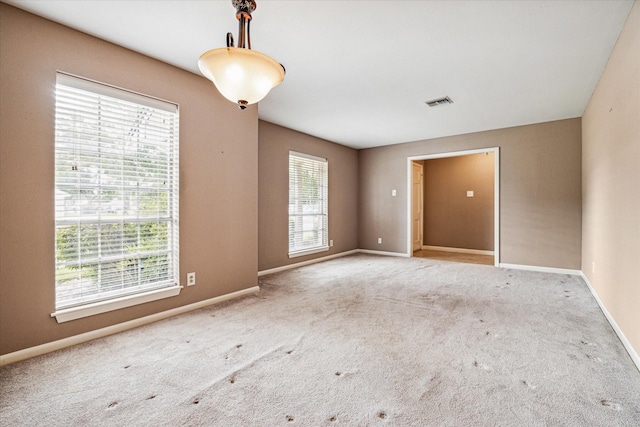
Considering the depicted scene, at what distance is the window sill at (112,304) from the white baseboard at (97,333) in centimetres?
15

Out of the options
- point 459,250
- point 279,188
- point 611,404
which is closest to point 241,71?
point 611,404

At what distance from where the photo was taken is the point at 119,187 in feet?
8.70

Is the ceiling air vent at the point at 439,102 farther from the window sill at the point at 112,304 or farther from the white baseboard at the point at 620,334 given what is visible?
the window sill at the point at 112,304

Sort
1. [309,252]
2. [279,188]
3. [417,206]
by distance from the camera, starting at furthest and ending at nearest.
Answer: [417,206]
[309,252]
[279,188]

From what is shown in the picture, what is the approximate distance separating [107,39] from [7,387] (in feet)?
8.59

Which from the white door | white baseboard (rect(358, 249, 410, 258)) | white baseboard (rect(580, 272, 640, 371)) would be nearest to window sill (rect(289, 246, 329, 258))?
white baseboard (rect(358, 249, 410, 258))

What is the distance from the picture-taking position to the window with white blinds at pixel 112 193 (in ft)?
7.80

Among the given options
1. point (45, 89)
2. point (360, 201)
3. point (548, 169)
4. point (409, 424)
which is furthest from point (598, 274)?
point (45, 89)

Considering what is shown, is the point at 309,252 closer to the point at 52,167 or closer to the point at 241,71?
the point at 52,167

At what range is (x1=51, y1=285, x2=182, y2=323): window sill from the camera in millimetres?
2342

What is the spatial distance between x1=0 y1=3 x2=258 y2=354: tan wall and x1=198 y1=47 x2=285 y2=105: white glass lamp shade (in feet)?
4.98

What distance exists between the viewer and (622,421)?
1.52 meters

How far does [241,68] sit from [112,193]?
1799 mm

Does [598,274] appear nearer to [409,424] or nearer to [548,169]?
[548,169]
